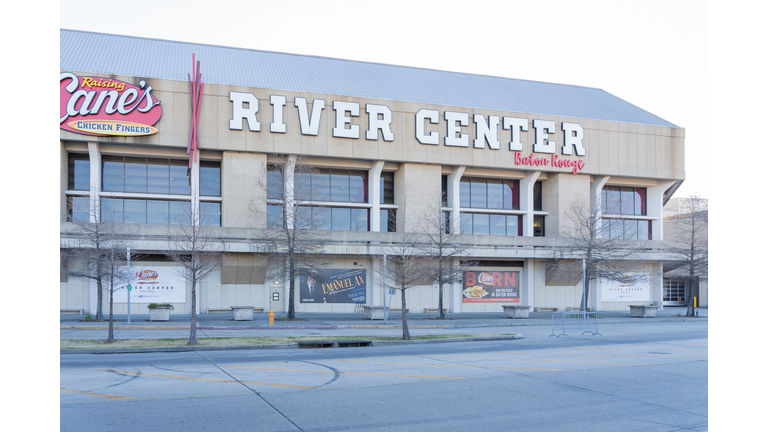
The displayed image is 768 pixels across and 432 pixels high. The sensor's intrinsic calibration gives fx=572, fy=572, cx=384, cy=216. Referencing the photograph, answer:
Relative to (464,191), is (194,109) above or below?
above

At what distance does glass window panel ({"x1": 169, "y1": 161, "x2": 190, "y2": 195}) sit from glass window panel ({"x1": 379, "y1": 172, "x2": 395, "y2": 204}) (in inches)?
555

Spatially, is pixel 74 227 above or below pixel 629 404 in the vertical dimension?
above

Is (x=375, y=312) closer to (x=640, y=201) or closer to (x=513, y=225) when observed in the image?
(x=513, y=225)

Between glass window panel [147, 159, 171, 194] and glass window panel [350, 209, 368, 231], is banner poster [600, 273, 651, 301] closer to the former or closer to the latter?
glass window panel [350, 209, 368, 231]

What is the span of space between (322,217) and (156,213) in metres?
11.3

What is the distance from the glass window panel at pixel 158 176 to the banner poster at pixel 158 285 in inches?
213

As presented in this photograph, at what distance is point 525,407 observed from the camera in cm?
1045

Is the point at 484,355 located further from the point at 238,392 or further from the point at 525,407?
the point at 238,392

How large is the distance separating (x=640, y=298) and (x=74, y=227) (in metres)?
43.8

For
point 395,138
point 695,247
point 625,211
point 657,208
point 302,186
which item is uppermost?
point 395,138

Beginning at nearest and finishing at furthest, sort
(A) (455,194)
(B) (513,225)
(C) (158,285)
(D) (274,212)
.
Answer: (C) (158,285), (D) (274,212), (A) (455,194), (B) (513,225)

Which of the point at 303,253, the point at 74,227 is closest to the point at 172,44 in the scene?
the point at 74,227

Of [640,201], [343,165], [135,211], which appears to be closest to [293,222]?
[343,165]

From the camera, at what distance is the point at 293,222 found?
117 ft
